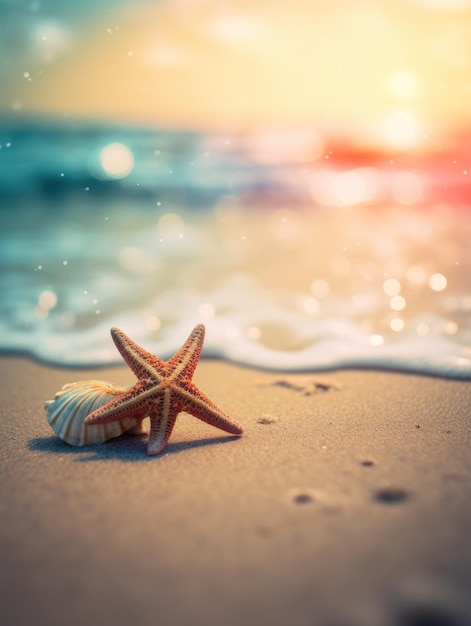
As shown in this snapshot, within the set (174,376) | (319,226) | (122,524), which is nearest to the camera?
(122,524)

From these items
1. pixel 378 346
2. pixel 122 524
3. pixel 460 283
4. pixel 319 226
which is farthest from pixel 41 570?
pixel 319 226

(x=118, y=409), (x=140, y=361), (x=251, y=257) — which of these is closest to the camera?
(x=118, y=409)

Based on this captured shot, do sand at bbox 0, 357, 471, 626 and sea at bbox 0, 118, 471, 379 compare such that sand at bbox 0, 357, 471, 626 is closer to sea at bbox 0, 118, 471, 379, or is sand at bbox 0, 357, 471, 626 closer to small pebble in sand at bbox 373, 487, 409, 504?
small pebble in sand at bbox 373, 487, 409, 504

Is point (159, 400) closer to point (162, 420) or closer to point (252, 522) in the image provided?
point (162, 420)

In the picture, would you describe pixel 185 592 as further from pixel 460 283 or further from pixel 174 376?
pixel 460 283

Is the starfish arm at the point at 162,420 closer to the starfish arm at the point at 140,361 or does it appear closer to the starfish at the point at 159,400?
the starfish at the point at 159,400

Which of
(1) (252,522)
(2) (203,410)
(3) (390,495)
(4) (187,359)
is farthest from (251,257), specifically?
(1) (252,522)

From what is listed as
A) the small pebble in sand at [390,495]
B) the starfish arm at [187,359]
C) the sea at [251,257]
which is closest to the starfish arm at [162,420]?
the starfish arm at [187,359]
